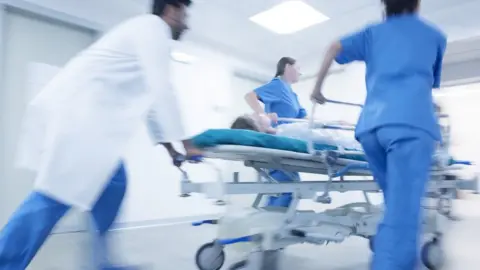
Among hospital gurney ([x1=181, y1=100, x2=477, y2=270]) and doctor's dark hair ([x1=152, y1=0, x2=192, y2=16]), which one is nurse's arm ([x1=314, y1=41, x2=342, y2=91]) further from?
doctor's dark hair ([x1=152, y1=0, x2=192, y2=16])

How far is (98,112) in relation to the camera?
112 centimetres

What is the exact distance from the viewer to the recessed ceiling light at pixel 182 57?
3988 mm

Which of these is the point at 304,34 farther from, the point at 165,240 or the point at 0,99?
the point at 0,99

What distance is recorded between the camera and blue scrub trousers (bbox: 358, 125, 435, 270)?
1062 millimetres

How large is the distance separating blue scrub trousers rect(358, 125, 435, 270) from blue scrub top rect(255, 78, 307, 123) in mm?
1323

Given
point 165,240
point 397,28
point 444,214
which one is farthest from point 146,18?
point 444,214

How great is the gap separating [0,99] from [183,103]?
1777 mm

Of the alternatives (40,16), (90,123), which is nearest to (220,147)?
(90,123)

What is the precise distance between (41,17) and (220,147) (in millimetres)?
2702

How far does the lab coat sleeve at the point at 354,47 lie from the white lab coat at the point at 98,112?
67 centimetres

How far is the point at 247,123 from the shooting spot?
2014 millimetres

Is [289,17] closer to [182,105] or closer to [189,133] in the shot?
[182,105]

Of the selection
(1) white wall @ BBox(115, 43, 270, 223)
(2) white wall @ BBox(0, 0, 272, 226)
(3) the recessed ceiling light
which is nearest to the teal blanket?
(2) white wall @ BBox(0, 0, 272, 226)

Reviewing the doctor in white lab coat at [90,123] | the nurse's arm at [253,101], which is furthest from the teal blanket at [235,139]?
the nurse's arm at [253,101]
